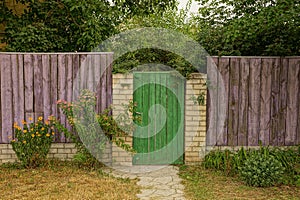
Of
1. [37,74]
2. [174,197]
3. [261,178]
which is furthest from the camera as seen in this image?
[37,74]

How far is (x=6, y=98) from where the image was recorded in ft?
20.7


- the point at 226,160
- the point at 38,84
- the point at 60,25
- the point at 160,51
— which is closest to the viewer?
the point at 226,160

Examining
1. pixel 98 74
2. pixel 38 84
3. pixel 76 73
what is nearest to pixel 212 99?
pixel 98 74

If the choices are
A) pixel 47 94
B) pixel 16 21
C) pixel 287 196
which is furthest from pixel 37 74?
pixel 287 196

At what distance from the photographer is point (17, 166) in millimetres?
6336

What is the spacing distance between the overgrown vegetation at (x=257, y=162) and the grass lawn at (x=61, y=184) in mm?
1622

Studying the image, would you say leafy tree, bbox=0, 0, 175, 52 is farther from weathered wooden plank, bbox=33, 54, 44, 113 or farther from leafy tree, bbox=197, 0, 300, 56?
leafy tree, bbox=197, 0, 300, 56

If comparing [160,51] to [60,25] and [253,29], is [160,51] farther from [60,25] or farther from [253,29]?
[60,25]

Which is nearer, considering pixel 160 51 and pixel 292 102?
pixel 292 102

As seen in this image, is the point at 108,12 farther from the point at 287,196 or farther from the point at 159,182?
the point at 287,196

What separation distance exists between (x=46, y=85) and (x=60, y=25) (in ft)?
7.81

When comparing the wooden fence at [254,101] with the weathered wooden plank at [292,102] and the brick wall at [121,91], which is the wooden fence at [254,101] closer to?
the weathered wooden plank at [292,102]

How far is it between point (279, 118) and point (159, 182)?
2.53 meters

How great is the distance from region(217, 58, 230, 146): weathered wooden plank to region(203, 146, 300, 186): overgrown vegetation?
288 millimetres
